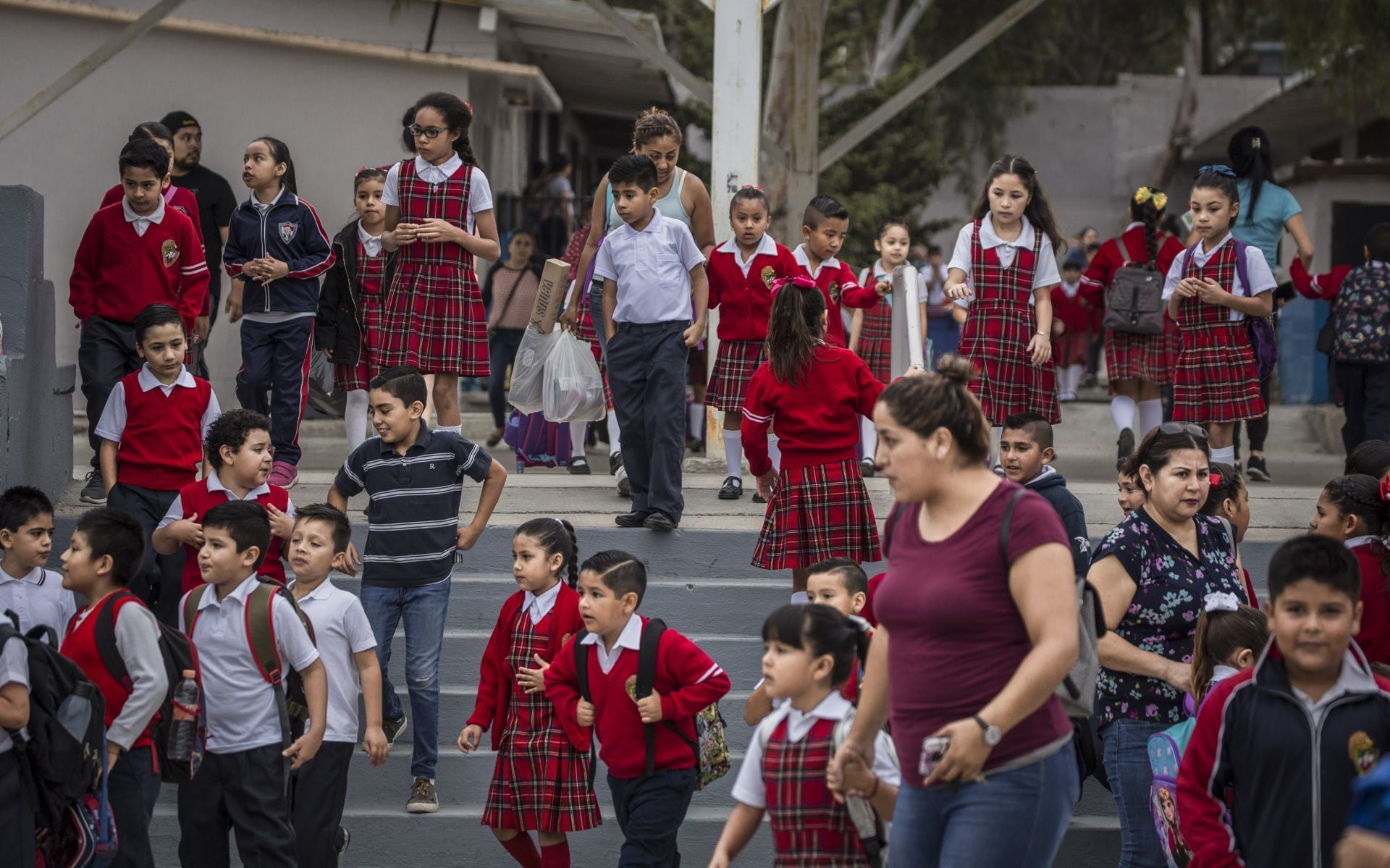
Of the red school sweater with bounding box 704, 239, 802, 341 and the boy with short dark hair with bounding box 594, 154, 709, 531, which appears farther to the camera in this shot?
the red school sweater with bounding box 704, 239, 802, 341

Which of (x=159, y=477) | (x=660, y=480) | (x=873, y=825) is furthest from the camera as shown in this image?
(x=660, y=480)

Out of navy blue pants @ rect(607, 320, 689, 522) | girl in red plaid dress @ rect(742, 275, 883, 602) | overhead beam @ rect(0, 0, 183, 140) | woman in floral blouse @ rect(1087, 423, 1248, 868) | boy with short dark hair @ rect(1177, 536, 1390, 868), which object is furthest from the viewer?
overhead beam @ rect(0, 0, 183, 140)

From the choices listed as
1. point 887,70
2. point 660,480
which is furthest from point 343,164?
point 887,70

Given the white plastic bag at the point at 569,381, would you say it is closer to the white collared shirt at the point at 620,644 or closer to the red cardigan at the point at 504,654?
the red cardigan at the point at 504,654

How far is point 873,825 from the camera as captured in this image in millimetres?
4039

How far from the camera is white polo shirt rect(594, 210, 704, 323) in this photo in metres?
7.33

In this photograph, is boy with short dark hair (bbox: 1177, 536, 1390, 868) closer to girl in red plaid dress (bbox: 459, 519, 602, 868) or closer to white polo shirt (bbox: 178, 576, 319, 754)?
girl in red plaid dress (bbox: 459, 519, 602, 868)

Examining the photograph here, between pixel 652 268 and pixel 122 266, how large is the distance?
243 centimetres

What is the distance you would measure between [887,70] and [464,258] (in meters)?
16.5

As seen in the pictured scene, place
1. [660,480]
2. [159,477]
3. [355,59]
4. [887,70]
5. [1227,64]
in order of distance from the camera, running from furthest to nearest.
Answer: [1227,64] → [887,70] → [355,59] → [660,480] → [159,477]

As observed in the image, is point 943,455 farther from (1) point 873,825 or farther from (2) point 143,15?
(2) point 143,15

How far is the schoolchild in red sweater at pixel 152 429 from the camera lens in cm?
651

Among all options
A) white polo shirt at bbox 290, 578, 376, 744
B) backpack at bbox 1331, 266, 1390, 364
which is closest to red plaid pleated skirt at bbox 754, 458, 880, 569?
white polo shirt at bbox 290, 578, 376, 744

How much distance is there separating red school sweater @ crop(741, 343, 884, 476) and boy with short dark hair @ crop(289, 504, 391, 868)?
5.68 ft
